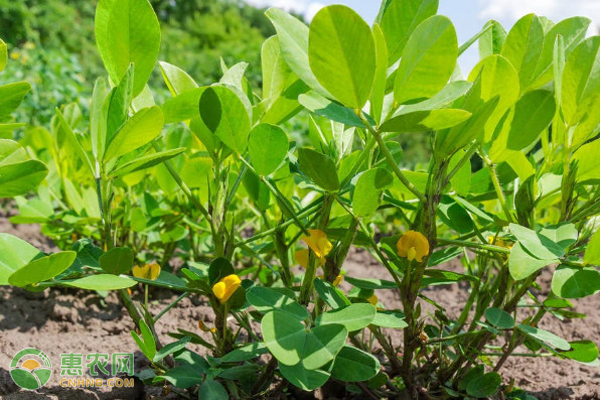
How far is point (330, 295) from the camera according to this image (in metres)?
0.73

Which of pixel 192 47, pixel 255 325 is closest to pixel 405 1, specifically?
pixel 255 325

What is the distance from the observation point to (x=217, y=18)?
72.0 ft

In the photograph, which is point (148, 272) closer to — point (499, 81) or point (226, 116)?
point (226, 116)

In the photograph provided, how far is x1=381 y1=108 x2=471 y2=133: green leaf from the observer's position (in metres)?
0.61

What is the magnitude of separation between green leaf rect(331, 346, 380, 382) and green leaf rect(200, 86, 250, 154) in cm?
33

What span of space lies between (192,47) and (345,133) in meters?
18.2

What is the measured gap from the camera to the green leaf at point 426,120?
0.61m

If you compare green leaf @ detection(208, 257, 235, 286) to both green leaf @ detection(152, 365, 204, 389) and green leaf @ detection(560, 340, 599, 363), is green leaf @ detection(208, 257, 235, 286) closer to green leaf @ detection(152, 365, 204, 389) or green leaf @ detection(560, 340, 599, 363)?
green leaf @ detection(152, 365, 204, 389)

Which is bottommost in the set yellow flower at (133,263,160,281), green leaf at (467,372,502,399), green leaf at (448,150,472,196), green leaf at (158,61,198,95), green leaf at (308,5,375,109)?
green leaf at (467,372,502,399)

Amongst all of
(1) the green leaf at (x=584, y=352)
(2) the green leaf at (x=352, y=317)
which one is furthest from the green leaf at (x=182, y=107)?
(1) the green leaf at (x=584, y=352)

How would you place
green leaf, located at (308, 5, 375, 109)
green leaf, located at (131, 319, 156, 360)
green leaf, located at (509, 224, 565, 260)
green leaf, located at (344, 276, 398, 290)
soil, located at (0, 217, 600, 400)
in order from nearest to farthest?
green leaf, located at (308, 5, 375, 109) < green leaf, located at (509, 224, 565, 260) < green leaf, located at (131, 319, 156, 360) < green leaf, located at (344, 276, 398, 290) < soil, located at (0, 217, 600, 400)

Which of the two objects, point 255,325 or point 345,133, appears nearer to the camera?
point 345,133

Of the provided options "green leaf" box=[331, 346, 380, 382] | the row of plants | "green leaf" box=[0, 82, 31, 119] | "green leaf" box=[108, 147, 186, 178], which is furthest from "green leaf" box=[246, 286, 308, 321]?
"green leaf" box=[0, 82, 31, 119]

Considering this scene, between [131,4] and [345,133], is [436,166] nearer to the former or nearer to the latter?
[345,133]
